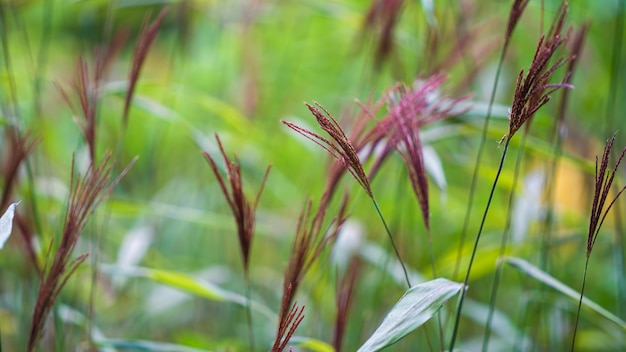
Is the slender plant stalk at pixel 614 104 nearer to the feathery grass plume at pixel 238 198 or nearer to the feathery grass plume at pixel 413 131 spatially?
the feathery grass plume at pixel 413 131

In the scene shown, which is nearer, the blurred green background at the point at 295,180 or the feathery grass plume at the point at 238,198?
the feathery grass plume at the point at 238,198

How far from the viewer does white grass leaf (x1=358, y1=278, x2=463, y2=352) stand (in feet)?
1.16

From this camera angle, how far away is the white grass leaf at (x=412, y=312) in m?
0.35

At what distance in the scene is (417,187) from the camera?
44cm

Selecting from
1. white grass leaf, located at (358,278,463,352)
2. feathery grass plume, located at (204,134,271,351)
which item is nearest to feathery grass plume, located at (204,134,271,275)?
feathery grass plume, located at (204,134,271,351)

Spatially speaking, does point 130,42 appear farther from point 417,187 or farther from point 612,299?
point 417,187

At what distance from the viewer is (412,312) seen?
37cm

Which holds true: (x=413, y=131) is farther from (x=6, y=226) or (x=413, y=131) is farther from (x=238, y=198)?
(x=6, y=226)

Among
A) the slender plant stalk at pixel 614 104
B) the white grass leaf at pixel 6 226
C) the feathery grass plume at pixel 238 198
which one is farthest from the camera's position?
the slender plant stalk at pixel 614 104

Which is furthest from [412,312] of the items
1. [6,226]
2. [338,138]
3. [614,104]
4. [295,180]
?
[295,180]

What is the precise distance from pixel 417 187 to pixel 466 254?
365 millimetres

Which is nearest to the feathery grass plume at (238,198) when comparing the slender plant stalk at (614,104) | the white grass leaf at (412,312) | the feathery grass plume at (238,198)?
the feathery grass plume at (238,198)

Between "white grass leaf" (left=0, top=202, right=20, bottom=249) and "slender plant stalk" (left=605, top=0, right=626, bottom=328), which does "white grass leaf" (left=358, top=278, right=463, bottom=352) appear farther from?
"slender plant stalk" (left=605, top=0, right=626, bottom=328)

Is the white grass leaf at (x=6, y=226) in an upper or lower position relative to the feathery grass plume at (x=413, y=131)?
lower
